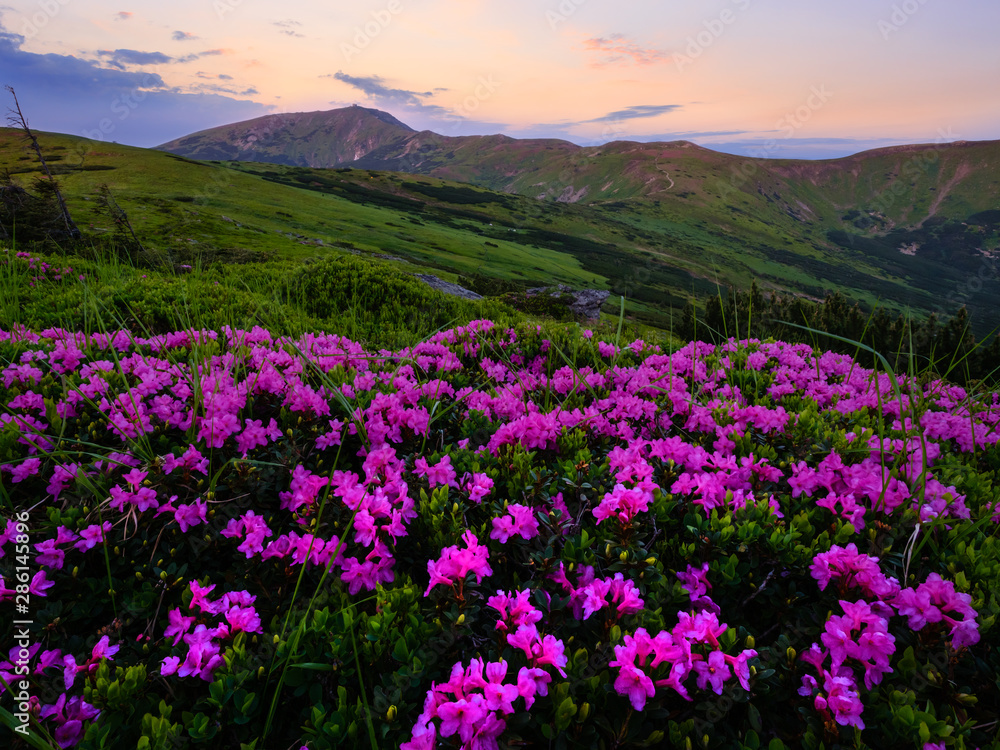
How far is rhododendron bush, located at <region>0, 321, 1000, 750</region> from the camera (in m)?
1.80

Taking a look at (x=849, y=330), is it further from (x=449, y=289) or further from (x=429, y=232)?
(x=429, y=232)

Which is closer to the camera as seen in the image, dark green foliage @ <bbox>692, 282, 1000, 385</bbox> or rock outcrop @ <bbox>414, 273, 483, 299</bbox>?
dark green foliage @ <bbox>692, 282, 1000, 385</bbox>

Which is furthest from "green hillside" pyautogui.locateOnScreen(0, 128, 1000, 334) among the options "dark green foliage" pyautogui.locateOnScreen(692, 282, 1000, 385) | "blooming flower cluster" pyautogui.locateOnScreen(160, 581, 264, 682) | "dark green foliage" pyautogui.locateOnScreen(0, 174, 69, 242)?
"dark green foliage" pyautogui.locateOnScreen(0, 174, 69, 242)

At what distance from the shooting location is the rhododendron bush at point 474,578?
180 cm

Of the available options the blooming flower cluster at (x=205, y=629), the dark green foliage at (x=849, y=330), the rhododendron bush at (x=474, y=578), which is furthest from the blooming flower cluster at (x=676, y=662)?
the dark green foliage at (x=849, y=330)

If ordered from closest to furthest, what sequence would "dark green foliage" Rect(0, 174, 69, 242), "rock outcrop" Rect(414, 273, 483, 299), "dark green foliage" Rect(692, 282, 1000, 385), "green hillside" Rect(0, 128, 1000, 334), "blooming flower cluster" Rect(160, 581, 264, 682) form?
"blooming flower cluster" Rect(160, 581, 264, 682) → "dark green foliage" Rect(692, 282, 1000, 385) → "dark green foliage" Rect(0, 174, 69, 242) → "rock outcrop" Rect(414, 273, 483, 299) → "green hillside" Rect(0, 128, 1000, 334)

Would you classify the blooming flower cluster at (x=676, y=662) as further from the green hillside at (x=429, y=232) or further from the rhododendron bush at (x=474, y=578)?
the green hillside at (x=429, y=232)

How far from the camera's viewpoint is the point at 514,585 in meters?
2.43

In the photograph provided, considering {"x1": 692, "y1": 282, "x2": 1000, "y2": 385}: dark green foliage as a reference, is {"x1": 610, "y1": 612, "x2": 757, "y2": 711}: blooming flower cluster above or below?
above

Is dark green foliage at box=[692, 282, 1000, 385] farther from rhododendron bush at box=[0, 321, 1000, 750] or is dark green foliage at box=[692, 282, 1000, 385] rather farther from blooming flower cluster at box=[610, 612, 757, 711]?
blooming flower cluster at box=[610, 612, 757, 711]

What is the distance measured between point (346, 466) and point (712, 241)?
663ft

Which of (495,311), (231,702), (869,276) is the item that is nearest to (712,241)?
(869,276)

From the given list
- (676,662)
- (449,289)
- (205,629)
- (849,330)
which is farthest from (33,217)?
(849,330)

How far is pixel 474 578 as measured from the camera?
7.21 feet
